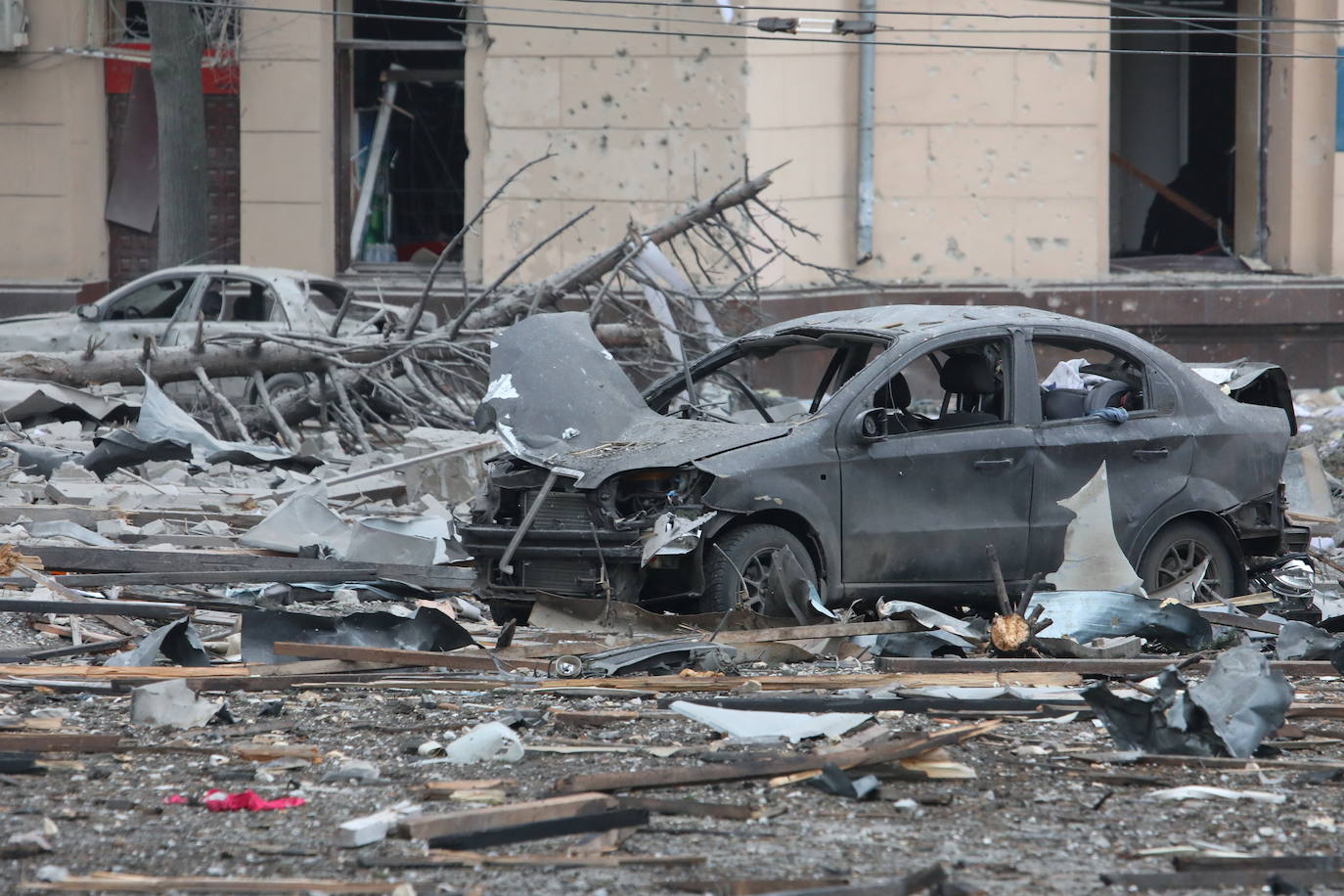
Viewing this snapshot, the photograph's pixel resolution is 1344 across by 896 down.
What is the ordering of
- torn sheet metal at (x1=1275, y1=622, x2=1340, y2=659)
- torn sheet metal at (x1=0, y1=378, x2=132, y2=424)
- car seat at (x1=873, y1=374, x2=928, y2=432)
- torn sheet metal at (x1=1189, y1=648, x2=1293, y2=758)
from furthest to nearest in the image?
torn sheet metal at (x1=0, y1=378, x2=132, y2=424) < car seat at (x1=873, y1=374, x2=928, y2=432) < torn sheet metal at (x1=1275, y1=622, x2=1340, y2=659) < torn sheet metal at (x1=1189, y1=648, x2=1293, y2=758)

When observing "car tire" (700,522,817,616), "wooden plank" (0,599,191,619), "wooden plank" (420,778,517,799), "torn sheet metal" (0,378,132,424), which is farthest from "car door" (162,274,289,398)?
"wooden plank" (420,778,517,799)

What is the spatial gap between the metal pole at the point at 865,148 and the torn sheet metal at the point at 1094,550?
8.81 metres

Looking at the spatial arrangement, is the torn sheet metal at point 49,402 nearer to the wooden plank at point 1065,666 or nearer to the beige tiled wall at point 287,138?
the beige tiled wall at point 287,138

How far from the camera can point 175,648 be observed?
727 centimetres

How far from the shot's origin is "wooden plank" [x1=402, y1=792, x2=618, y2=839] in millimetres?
4777

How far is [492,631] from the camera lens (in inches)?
327

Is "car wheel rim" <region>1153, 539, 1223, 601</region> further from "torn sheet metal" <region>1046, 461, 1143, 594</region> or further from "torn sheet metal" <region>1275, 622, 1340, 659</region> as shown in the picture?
"torn sheet metal" <region>1275, 622, 1340, 659</region>

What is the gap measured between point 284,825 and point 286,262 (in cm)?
1299

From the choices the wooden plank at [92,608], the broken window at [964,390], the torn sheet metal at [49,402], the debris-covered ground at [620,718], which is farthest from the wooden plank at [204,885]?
the torn sheet metal at [49,402]

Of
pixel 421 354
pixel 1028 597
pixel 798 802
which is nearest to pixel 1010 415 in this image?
pixel 1028 597

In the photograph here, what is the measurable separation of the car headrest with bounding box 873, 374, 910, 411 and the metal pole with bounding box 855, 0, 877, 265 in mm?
8465

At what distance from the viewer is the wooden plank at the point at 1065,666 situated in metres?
6.99

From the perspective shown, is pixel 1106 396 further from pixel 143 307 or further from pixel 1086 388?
pixel 143 307

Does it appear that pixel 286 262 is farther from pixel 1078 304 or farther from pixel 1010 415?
pixel 1010 415
